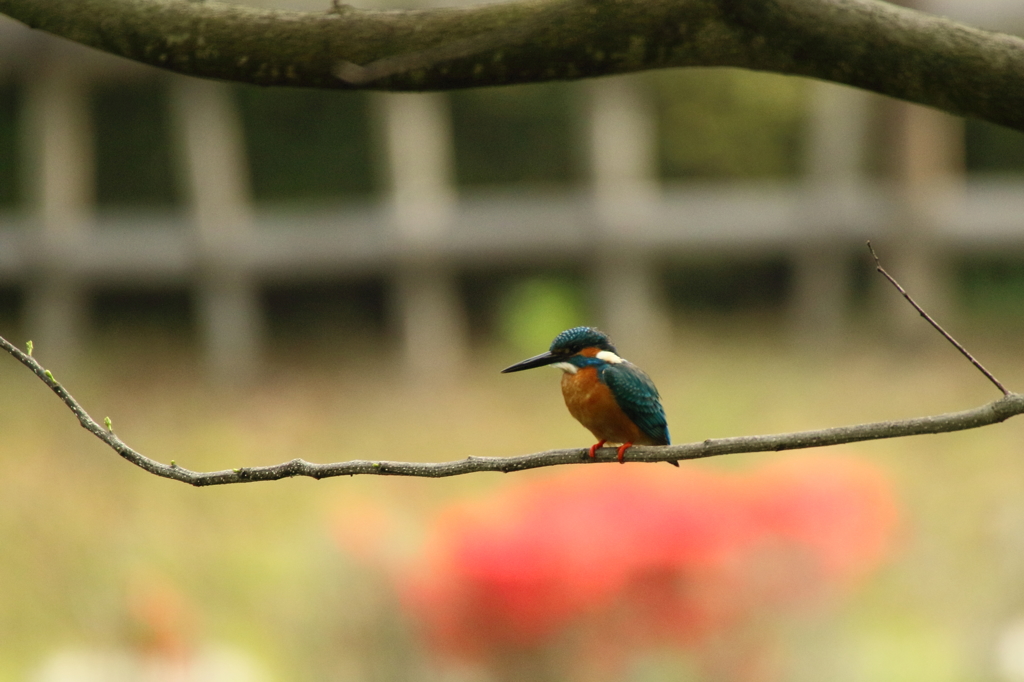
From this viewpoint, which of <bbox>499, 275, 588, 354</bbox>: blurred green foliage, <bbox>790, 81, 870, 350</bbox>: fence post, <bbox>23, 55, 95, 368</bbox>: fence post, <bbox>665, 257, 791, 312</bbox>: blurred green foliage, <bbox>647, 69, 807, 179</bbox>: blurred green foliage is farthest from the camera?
<bbox>647, 69, 807, 179</bbox>: blurred green foliage

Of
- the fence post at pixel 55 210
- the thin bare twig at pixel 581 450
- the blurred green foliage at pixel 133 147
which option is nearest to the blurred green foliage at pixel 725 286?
the blurred green foliage at pixel 133 147

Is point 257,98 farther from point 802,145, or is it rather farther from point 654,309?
point 802,145

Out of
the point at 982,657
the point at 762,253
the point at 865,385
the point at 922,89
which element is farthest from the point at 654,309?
the point at 922,89

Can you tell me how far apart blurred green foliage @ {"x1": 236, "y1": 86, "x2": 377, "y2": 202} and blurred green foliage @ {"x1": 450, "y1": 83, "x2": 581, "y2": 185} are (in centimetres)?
65

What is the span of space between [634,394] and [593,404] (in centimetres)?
5

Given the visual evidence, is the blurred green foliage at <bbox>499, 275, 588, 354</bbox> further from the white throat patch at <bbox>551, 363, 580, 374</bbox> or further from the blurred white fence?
the white throat patch at <bbox>551, 363, 580, 374</bbox>

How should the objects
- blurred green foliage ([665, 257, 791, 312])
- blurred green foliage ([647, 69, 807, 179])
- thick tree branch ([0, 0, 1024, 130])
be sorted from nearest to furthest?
thick tree branch ([0, 0, 1024, 130]) < blurred green foliage ([665, 257, 791, 312]) < blurred green foliage ([647, 69, 807, 179])

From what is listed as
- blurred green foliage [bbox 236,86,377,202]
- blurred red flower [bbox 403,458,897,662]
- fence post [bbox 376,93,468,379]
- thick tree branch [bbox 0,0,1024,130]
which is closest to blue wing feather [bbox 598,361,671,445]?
thick tree branch [bbox 0,0,1024,130]

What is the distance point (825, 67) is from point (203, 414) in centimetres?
497

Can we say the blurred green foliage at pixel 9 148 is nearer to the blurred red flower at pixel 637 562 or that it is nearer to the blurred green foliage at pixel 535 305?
the blurred green foliage at pixel 535 305

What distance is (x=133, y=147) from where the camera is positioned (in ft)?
22.0

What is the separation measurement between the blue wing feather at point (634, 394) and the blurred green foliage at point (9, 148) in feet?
19.9

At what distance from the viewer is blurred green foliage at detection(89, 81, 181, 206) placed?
21.7 ft

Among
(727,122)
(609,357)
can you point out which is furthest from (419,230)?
(609,357)
